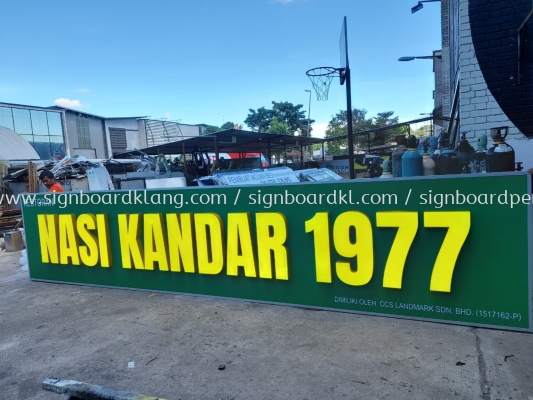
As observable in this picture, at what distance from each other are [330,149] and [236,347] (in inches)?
1595

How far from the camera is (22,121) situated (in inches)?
1151

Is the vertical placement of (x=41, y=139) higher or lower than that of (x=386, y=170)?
higher

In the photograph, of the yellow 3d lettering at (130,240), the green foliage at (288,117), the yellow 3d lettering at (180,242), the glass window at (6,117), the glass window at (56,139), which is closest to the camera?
the yellow 3d lettering at (180,242)

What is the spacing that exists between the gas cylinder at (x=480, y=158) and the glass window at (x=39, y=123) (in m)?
33.5

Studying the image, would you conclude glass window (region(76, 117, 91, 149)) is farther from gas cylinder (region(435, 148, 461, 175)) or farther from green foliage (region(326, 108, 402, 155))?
gas cylinder (region(435, 148, 461, 175))

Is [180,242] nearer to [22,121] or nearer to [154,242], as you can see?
[154,242]

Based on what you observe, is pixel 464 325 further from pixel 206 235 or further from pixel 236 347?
pixel 206 235

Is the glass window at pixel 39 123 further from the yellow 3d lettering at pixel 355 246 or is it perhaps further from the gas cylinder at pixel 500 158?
the gas cylinder at pixel 500 158

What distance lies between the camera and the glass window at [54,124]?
31.3 meters

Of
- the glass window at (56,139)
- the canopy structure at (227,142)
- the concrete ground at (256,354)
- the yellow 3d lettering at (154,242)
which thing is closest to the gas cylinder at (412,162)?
the concrete ground at (256,354)

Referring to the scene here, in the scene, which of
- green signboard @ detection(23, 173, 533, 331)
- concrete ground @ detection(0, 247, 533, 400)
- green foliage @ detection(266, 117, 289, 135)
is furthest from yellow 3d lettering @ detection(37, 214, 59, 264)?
green foliage @ detection(266, 117, 289, 135)

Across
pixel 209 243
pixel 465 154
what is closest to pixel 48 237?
pixel 209 243

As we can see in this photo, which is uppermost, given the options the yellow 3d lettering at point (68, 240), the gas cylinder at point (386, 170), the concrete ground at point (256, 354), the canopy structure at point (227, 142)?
the canopy structure at point (227, 142)

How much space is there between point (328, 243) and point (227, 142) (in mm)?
13710
